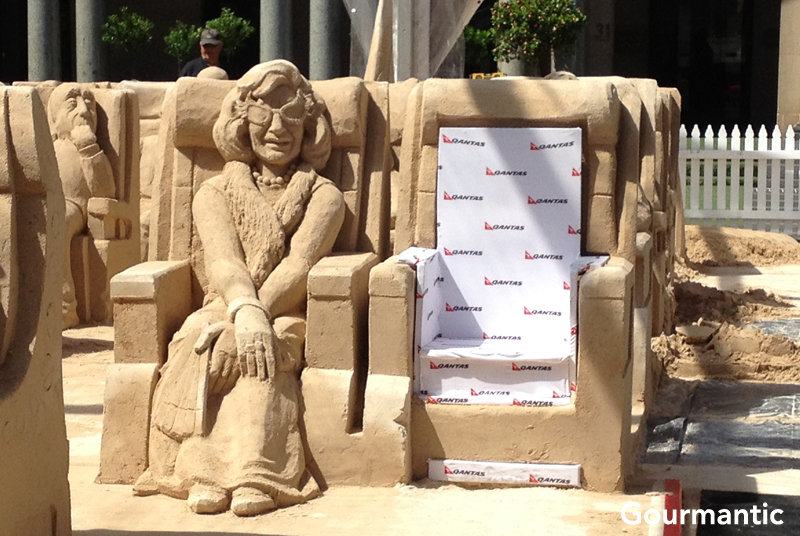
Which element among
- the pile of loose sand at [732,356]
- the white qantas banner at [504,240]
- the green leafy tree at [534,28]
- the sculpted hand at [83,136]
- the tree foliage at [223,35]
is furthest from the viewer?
the tree foliage at [223,35]

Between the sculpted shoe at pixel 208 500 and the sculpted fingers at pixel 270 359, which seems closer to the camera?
the sculpted shoe at pixel 208 500

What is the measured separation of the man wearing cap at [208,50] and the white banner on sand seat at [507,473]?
549 cm

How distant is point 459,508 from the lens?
5066 mm

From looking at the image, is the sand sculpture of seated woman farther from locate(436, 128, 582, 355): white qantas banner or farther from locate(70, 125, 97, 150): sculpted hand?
locate(70, 125, 97, 150): sculpted hand

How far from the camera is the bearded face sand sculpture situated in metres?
9.20

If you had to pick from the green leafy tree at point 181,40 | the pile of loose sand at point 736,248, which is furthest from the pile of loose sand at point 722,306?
the green leafy tree at point 181,40

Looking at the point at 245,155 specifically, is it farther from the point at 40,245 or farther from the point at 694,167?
the point at 694,167

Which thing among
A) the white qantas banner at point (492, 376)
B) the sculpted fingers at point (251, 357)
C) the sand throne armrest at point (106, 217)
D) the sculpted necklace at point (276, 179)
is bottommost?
the white qantas banner at point (492, 376)

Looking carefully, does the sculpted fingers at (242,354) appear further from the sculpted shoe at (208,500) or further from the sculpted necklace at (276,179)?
the sculpted necklace at (276,179)

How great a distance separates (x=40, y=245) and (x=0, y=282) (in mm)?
178

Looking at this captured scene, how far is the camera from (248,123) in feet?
19.1

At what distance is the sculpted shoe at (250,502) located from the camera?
488 centimetres

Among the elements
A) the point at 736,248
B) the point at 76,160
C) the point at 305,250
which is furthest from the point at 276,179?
the point at 736,248

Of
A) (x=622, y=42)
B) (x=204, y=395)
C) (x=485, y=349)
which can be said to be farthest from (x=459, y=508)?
(x=622, y=42)
